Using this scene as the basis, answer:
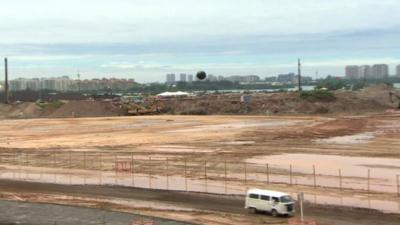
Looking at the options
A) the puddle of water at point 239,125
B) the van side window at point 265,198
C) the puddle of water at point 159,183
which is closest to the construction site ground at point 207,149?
the puddle of water at point 239,125

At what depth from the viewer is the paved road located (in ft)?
99.0

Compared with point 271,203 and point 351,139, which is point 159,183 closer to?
point 271,203

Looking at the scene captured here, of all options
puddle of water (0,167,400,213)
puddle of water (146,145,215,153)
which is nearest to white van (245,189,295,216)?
puddle of water (0,167,400,213)

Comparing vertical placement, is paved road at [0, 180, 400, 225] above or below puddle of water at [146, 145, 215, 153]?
below

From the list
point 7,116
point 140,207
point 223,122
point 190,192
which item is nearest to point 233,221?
point 140,207

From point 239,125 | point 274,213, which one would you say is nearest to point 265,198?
point 274,213

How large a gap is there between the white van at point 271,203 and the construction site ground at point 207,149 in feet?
2.36

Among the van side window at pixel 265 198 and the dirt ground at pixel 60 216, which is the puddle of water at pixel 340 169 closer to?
the van side window at pixel 265 198

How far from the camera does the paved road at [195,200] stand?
99.0 feet

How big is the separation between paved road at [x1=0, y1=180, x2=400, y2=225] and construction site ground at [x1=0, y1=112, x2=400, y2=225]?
5 centimetres

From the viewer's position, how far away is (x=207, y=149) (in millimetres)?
61188

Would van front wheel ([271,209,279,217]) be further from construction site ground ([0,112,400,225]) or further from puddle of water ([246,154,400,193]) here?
puddle of water ([246,154,400,193])

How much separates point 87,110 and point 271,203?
108 meters

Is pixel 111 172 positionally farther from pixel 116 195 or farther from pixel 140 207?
pixel 140 207
